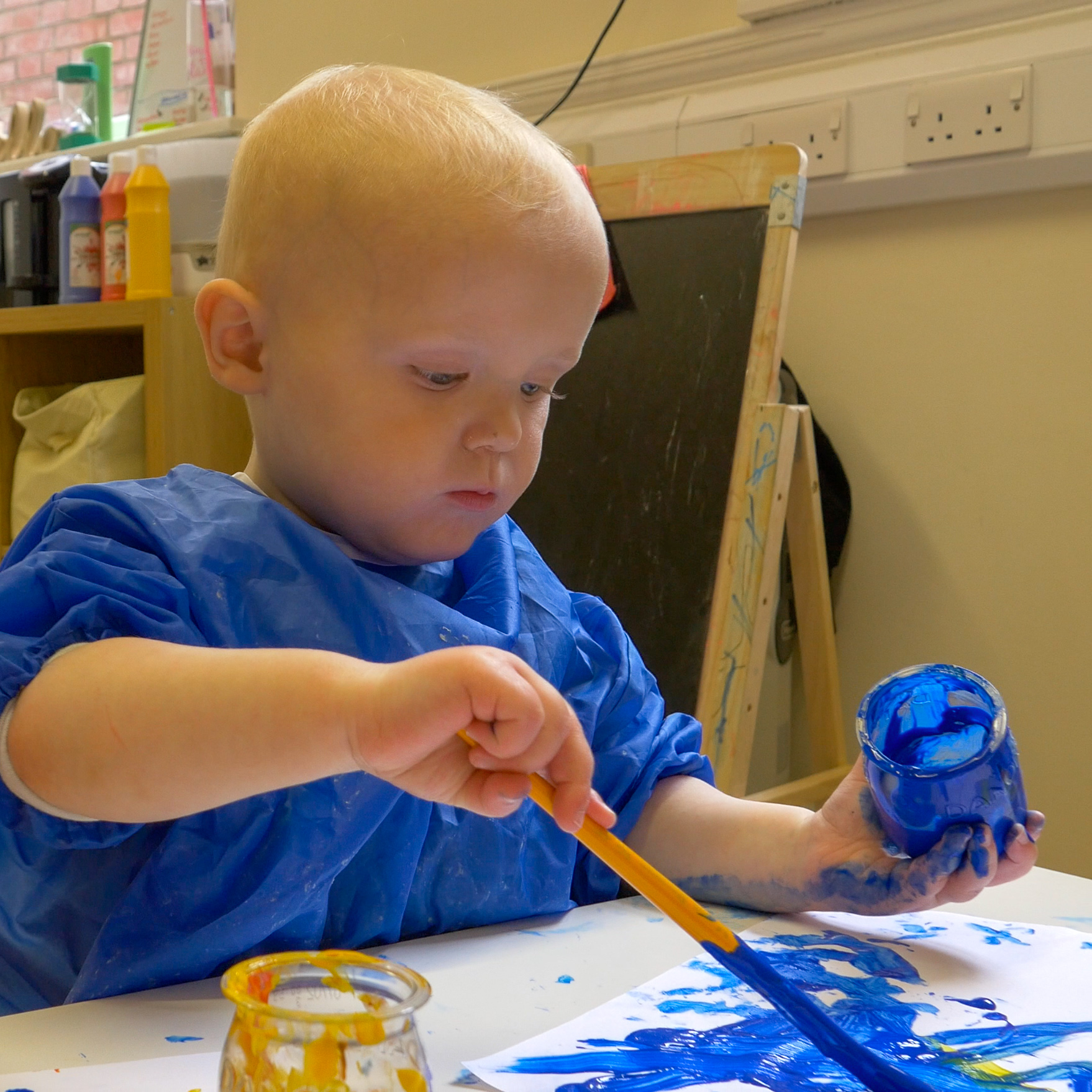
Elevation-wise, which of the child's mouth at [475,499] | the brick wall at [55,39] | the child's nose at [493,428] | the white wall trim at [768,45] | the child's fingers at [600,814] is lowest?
the child's fingers at [600,814]

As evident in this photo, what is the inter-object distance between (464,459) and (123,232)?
1690mm

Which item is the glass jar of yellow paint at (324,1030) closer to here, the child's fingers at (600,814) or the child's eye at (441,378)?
the child's fingers at (600,814)

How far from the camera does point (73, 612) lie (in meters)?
0.59

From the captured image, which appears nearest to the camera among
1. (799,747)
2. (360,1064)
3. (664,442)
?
(360,1064)

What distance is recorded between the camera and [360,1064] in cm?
38

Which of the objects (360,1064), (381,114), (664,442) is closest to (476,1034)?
(360,1064)

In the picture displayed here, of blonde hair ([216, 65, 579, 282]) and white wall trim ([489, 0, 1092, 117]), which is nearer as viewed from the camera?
blonde hair ([216, 65, 579, 282])

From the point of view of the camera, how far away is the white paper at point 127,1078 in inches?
19.2

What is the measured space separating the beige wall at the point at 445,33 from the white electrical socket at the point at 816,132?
0.18m

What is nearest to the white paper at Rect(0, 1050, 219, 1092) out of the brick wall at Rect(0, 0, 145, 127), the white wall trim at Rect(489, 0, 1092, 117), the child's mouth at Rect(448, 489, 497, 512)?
the child's mouth at Rect(448, 489, 497, 512)

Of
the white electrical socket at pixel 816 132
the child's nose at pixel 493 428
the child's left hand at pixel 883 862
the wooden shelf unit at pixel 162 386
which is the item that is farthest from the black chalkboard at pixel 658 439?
the child's nose at pixel 493 428

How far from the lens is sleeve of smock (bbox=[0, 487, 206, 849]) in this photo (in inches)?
23.2

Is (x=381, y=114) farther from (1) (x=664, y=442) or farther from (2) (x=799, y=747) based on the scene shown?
(2) (x=799, y=747)

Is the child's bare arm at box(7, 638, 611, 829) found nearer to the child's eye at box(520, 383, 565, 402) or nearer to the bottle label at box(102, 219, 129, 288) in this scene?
the child's eye at box(520, 383, 565, 402)
